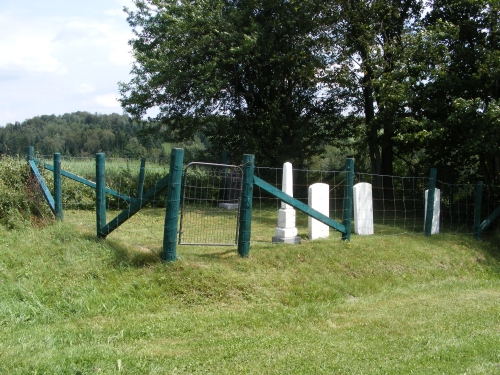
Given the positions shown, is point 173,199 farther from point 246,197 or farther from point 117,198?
point 117,198

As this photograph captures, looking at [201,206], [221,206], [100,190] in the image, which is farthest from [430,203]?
[201,206]

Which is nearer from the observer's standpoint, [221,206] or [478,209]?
[478,209]

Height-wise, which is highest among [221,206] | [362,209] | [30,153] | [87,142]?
[87,142]

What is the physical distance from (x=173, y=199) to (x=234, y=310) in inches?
68.9

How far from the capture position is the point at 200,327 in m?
5.73

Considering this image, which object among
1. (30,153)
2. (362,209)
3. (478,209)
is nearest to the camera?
(362,209)

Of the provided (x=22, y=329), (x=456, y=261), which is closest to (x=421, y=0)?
(x=456, y=261)

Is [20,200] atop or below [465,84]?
below

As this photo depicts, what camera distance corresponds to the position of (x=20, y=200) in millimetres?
10234

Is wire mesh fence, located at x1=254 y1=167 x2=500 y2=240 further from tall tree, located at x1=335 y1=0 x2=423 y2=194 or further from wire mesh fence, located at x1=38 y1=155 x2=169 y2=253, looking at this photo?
wire mesh fence, located at x1=38 y1=155 x2=169 y2=253

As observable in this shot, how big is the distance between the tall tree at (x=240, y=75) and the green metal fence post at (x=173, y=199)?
33.8 feet

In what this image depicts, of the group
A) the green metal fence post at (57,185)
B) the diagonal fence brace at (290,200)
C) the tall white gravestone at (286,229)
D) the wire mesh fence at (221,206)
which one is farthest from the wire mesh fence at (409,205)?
the green metal fence post at (57,185)

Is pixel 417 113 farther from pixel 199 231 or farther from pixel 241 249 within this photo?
pixel 241 249

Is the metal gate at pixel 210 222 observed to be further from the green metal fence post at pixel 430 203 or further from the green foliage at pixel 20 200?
the green metal fence post at pixel 430 203
